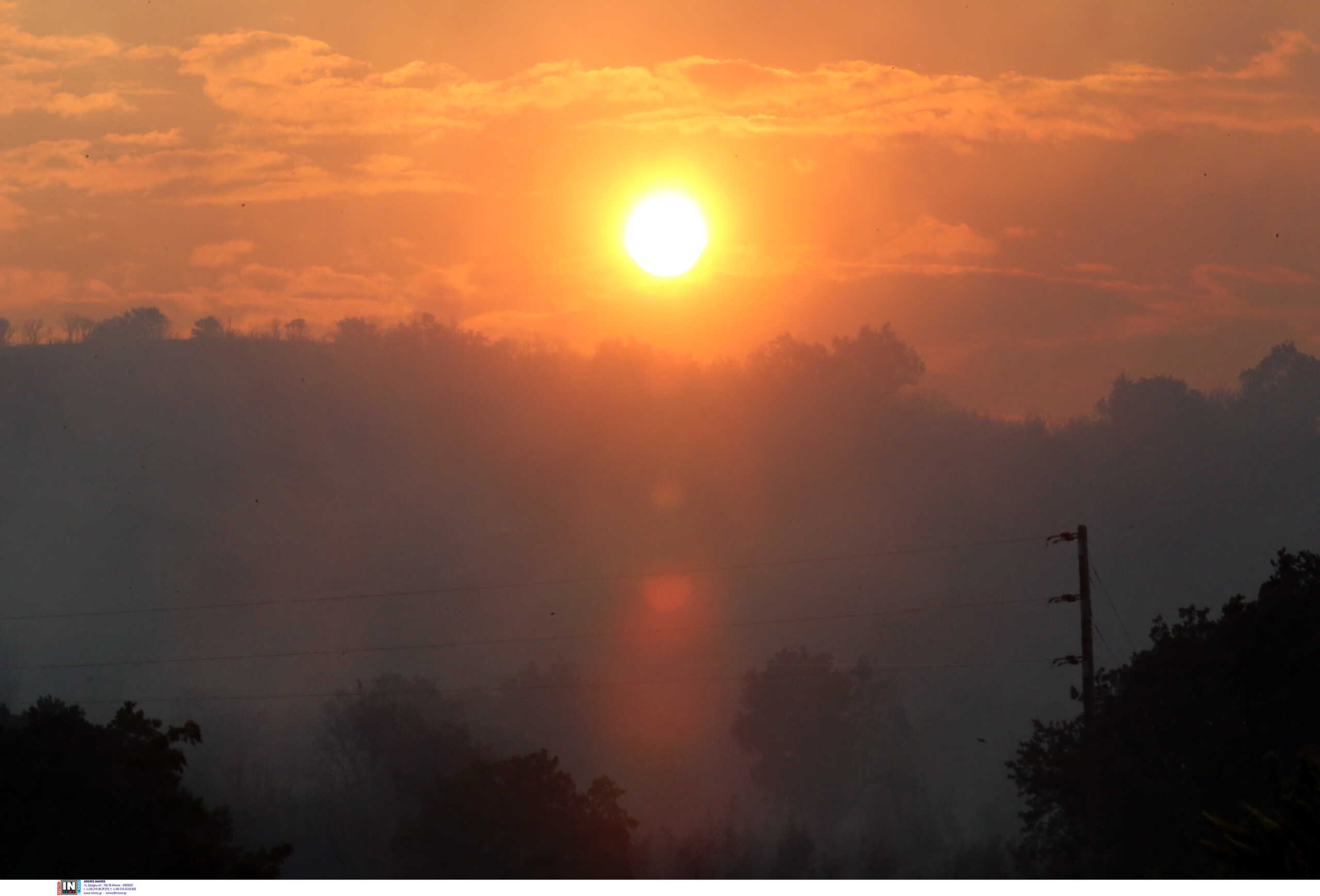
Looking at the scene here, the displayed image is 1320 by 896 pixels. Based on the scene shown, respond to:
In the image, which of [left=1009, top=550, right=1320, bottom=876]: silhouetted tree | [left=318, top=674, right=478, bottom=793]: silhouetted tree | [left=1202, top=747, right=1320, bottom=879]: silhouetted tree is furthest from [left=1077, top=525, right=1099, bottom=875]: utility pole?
[left=318, top=674, right=478, bottom=793]: silhouetted tree

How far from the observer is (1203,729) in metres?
A: 64.1

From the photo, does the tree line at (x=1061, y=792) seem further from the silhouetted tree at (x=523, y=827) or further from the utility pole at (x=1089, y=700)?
the utility pole at (x=1089, y=700)

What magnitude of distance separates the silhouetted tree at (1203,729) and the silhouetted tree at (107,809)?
1546 inches

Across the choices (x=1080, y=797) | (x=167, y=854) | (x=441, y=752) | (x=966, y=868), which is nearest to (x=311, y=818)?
(x=441, y=752)

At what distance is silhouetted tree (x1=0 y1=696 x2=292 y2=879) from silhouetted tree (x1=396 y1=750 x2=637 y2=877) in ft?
98.4

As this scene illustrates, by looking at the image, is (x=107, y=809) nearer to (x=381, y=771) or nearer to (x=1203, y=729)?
(x=1203, y=729)

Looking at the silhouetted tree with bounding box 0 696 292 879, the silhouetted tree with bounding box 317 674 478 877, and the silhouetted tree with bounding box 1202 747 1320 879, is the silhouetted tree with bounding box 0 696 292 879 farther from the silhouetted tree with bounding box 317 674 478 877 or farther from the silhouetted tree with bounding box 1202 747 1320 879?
the silhouetted tree with bounding box 317 674 478 877

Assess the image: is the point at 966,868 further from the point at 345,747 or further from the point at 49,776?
the point at 49,776

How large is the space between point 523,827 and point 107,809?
128 ft

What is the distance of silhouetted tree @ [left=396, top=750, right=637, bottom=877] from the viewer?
3135 inches

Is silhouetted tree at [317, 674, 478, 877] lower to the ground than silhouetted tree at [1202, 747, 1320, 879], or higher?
higher

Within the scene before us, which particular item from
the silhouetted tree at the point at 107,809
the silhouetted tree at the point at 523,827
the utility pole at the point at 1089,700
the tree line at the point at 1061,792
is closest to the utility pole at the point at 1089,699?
the utility pole at the point at 1089,700

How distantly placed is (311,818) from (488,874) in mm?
99543

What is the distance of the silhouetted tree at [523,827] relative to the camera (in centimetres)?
7962
